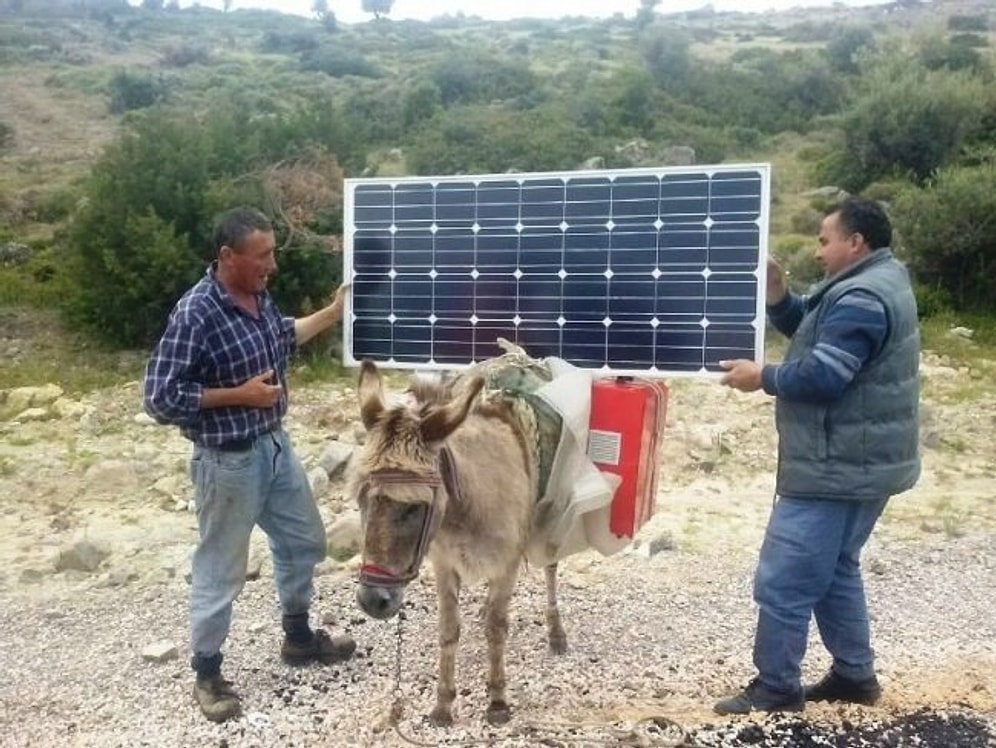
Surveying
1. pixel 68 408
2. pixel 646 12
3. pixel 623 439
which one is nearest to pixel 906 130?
pixel 68 408

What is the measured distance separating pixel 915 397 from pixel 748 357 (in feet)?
2.61

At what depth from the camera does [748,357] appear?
4.82 m

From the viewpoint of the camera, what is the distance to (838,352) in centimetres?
412

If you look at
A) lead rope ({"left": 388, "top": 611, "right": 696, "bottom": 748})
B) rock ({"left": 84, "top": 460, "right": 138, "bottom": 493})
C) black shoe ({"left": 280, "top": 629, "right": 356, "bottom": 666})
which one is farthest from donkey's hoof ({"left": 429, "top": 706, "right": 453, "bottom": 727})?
rock ({"left": 84, "top": 460, "right": 138, "bottom": 493})

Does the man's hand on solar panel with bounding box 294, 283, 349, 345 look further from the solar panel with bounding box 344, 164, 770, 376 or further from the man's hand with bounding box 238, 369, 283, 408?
the man's hand with bounding box 238, 369, 283, 408

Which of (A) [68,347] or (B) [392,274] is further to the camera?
(A) [68,347]

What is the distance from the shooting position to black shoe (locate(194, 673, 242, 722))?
474 cm

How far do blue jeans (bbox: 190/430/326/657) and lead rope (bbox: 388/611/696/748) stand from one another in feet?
3.32

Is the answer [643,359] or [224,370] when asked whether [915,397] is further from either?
[224,370]

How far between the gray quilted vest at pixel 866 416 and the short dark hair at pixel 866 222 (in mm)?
65

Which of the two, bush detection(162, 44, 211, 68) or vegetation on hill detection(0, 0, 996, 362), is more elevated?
bush detection(162, 44, 211, 68)

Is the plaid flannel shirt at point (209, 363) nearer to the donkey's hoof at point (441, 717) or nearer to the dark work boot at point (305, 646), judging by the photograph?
the dark work boot at point (305, 646)

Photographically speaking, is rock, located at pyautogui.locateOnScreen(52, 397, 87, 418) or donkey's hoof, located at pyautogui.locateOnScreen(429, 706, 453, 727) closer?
donkey's hoof, located at pyautogui.locateOnScreen(429, 706, 453, 727)

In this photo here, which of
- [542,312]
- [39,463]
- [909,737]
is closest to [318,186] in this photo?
[39,463]
